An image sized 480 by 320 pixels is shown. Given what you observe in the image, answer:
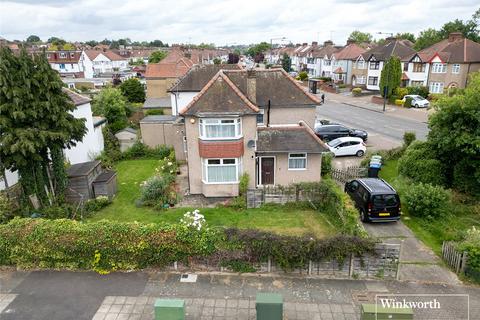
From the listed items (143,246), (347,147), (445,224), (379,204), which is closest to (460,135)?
(445,224)

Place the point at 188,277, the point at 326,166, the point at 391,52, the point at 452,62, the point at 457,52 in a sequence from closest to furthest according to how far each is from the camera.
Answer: the point at 188,277, the point at 326,166, the point at 452,62, the point at 457,52, the point at 391,52

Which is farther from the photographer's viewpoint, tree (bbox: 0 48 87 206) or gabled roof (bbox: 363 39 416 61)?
gabled roof (bbox: 363 39 416 61)

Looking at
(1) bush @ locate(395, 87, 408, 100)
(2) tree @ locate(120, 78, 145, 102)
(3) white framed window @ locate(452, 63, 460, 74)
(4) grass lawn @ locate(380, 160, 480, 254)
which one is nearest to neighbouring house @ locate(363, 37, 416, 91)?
(1) bush @ locate(395, 87, 408, 100)

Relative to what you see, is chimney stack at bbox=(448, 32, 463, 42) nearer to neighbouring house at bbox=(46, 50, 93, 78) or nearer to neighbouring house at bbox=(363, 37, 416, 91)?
neighbouring house at bbox=(363, 37, 416, 91)

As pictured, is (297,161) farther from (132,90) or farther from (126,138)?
(132,90)

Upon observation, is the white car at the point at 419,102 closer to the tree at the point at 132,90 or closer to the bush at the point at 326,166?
the bush at the point at 326,166

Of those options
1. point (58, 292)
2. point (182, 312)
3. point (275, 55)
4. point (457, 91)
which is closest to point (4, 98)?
point (58, 292)

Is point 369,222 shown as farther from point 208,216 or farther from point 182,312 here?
point 182,312

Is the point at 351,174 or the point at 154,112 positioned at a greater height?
the point at 154,112
